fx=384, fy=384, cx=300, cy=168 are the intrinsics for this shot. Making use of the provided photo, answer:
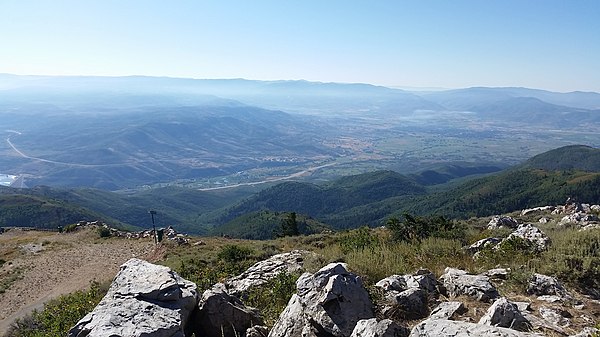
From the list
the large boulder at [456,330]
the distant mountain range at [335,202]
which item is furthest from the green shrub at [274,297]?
the distant mountain range at [335,202]

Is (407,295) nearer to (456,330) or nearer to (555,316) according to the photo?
(555,316)

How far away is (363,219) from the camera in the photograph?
443 ft

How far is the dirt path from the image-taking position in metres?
23.2

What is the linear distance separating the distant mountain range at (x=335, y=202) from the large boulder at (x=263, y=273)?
59.8 metres

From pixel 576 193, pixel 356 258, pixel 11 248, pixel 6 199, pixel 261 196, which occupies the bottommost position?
pixel 261 196

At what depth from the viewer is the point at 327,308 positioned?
579cm

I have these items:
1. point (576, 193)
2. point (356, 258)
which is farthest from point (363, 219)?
point (356, 258)

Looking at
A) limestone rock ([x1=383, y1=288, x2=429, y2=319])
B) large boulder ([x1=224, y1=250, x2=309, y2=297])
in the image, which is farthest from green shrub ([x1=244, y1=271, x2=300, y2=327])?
limestone rock ([x1=383, y1=288, x2=429, y2=319])

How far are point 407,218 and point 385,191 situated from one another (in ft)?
538

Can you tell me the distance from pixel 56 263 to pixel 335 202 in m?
→ 152

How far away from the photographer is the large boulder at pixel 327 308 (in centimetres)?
555

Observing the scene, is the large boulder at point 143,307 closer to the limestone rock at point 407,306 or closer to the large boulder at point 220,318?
the large boulder at point 220,318

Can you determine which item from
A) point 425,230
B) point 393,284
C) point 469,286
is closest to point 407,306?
point 393,284

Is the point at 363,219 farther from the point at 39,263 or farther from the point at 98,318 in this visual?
the point at 98,318
